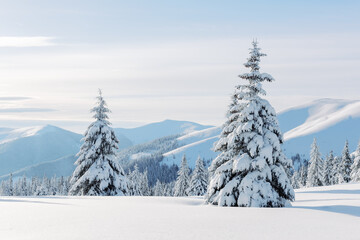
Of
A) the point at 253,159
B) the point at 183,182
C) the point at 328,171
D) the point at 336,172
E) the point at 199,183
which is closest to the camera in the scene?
the point at 253,159

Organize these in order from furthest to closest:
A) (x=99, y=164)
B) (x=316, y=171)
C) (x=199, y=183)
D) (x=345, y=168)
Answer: (x=316, y=171), (x=345, y=168), (x=199, y=183), (x=99, y=164)

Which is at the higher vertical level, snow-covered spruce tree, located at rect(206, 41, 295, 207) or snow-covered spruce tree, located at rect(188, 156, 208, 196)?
snow-covered spruce tree, located at rect(206, 41, 295, 207)

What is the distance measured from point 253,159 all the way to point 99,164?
17.0 meters

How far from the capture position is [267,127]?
1867 cm

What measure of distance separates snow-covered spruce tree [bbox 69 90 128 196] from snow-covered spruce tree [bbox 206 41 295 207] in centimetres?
1356

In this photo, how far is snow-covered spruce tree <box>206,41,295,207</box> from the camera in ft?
55.9

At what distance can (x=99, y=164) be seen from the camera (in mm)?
30516

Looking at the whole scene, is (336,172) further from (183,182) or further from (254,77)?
(254,77)

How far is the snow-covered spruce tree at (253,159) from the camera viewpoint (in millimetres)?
17031

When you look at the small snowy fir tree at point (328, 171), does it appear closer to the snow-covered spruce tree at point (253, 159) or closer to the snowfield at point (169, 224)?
the snow-covered spruce tree at point (253, 159)

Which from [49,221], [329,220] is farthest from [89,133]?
[329,220]

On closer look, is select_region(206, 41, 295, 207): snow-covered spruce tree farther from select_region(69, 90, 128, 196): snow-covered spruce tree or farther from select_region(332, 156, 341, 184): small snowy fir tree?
select_region(332, 156, 341, 184): small snowy fir tree

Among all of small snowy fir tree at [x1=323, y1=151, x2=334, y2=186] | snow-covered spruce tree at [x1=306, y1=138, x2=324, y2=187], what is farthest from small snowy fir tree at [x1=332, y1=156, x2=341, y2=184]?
snow-covered spruce tree at [x1=306, y1=138, x2=324, y2=187]

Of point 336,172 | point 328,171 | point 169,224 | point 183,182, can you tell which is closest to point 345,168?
point 336,172
